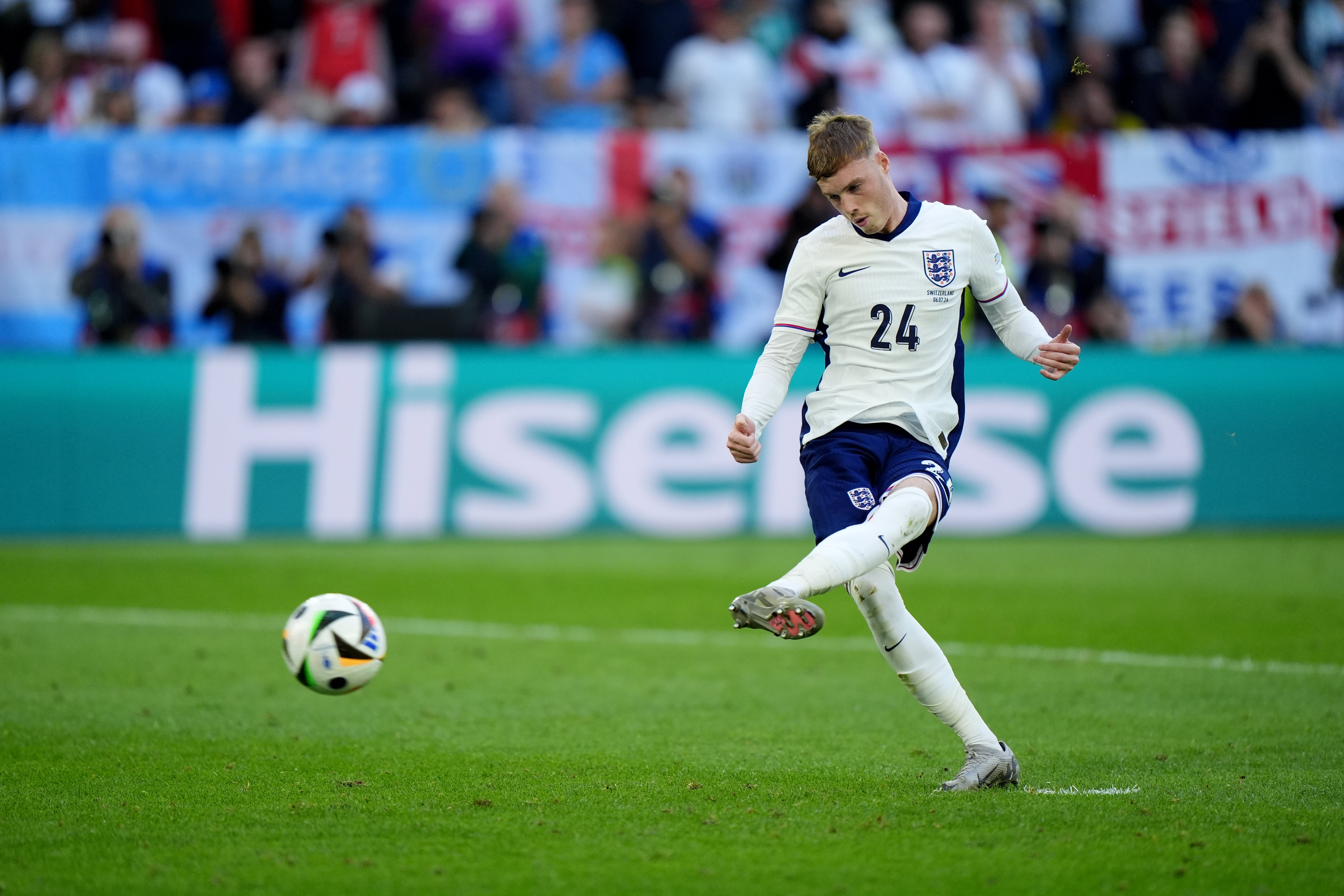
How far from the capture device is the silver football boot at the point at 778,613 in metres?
4.93

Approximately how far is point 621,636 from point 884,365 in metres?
4.36

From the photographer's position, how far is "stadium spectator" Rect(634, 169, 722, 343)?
15.5m

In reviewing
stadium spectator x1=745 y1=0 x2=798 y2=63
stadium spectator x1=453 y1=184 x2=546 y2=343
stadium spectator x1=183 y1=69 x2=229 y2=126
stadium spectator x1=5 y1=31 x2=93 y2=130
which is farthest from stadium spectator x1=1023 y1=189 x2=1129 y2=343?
stadium spectator x1=5 y1=31 x2=93 y2=130

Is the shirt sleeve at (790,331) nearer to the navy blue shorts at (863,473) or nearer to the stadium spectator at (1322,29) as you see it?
the navy blue shorts at (863,473)

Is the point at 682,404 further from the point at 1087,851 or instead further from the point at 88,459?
the point at 1087,851

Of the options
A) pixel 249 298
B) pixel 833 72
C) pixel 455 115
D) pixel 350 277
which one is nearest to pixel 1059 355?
pixel 350 277

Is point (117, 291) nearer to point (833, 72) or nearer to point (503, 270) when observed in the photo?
point (503, 270)

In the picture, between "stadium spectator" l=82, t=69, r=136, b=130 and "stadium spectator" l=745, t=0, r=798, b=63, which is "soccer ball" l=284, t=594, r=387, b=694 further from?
"stadium spectator" l=745, t=0, r=798, b=63

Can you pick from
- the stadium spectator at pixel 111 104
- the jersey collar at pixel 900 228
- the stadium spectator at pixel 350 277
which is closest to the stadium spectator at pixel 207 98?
the stadium spectator at pixel 111 104

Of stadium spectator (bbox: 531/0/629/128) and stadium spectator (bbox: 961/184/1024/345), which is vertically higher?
stadium spectator (bbox: 531/0/629/128)

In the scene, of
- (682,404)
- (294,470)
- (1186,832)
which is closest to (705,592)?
(682,404)

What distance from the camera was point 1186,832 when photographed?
511 centimetres

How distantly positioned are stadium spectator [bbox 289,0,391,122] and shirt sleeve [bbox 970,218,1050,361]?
40.6ft

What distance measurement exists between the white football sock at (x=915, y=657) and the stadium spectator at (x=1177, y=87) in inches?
513
